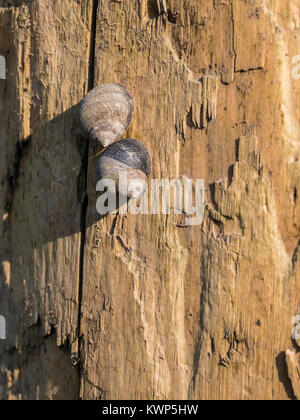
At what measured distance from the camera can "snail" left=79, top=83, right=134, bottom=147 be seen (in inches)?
76.4

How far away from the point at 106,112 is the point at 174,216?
55 cm

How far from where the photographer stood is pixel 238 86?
188cm

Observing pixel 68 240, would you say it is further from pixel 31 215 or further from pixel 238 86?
pixel 238 86

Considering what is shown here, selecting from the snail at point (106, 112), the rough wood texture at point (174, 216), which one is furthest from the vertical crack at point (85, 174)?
the snail at point (106, 112)

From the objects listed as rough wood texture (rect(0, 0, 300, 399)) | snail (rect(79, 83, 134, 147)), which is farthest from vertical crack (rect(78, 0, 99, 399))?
snail (rect(79, 83, 134, 147))

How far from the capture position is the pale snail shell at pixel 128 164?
1.91 metres

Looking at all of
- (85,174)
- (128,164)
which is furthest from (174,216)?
(85,174)

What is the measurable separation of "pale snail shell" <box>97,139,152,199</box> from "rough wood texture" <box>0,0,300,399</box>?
0.22 feet

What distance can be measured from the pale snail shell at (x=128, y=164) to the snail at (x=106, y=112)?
0.05 metres

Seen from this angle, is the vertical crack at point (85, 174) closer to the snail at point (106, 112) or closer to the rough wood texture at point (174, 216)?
the rough wood texture at point (174, 216)

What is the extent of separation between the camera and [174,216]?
1953 mm

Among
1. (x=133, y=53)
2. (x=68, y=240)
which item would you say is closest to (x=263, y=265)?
(x=68, y=240)

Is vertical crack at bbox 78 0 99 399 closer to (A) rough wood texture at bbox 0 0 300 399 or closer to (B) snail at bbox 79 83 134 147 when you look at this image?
(A) rough wood texture at bbox 0 0 300 399

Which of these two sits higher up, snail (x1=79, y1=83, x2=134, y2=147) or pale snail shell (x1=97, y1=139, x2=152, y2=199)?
snail (x1=79, y1=83, x2=134, y2=147)
